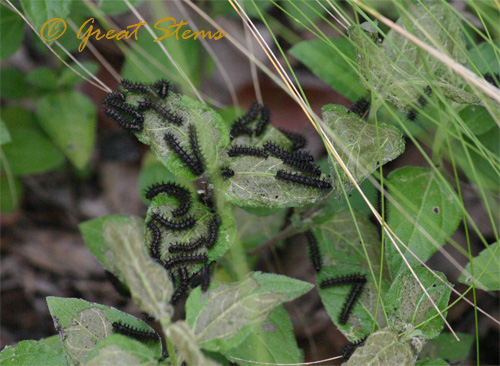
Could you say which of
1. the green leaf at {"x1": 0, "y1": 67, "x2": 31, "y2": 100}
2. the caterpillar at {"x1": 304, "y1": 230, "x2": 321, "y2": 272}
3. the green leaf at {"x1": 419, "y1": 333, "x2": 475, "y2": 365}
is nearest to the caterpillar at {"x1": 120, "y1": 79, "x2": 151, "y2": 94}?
the caterpillar at {"x1": 304, "y1": 230, "x2": 321, "y2": 272}

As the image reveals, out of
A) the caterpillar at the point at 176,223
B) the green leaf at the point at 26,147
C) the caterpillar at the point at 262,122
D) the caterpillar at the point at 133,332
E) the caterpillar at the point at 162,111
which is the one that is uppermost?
the green leaf at the point at 26,147

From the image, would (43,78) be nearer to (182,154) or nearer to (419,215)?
(182,154)

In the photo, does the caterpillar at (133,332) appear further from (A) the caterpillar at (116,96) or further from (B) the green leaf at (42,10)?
(B) the green leaf at (42,10)

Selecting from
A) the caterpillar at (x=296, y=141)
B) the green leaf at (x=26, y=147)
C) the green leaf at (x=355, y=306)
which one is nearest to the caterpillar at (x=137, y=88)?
the caterpillar at (x=296, y=141)

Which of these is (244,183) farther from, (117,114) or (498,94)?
(498,94)

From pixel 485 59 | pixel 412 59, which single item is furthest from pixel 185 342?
pixel 485 59

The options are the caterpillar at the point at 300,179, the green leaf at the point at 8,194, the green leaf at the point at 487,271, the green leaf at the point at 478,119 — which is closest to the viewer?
the caterpillar at the point at 300,179

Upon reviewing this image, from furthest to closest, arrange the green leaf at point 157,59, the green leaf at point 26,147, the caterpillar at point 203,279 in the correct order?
the green leaf at point 26,147 < the green leaf at point 157,59 < the caterpillar at point 203,279
